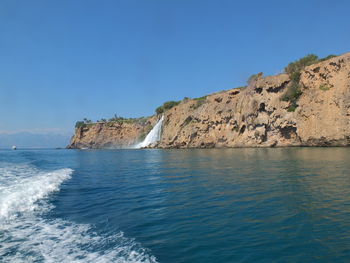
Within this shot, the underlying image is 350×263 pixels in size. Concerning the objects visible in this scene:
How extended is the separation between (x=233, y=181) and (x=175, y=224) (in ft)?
23.2

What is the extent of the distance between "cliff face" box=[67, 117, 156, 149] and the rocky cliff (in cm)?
2271

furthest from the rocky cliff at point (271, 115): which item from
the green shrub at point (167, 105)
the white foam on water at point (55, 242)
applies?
the white foam on water at point (55, 242)

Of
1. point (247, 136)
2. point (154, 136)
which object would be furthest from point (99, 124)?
point (247, 136)

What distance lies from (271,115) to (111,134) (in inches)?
2952

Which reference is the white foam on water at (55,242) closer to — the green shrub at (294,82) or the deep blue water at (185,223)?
the deep blue water at (185,223)

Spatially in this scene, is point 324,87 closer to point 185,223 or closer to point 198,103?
point 198,103

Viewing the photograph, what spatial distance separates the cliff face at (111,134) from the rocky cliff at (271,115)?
74.5 feet

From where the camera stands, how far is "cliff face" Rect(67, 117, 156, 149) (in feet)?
332

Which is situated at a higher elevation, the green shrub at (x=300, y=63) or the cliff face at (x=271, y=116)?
the green shrub at (x=300, y=63)

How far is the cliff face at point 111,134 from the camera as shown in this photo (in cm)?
10125

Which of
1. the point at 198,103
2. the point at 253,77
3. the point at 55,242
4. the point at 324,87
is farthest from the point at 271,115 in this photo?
the point at 55,242

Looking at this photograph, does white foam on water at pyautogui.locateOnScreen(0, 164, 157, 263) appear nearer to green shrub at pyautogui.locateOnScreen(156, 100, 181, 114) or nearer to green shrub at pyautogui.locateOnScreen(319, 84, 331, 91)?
green shrub at pyautogui.locateOnScreen(319, 84, 331, 91)

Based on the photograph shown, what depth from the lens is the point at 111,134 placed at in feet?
370

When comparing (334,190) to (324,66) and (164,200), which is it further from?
(324,66)
